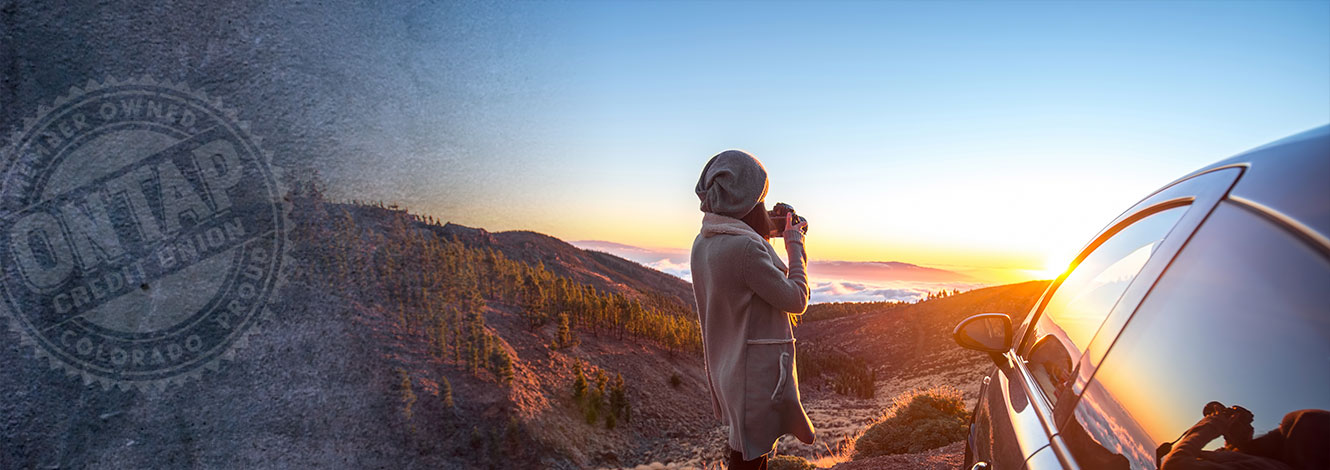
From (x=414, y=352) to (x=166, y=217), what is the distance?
421 cm

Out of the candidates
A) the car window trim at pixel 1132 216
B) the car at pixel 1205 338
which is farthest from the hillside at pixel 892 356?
the car at pixel 1205 338

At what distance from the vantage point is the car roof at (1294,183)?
0.83 meters

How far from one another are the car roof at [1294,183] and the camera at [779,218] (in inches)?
65.6

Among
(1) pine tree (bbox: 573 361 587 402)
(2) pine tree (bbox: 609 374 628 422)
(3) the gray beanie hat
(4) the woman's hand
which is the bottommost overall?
(2) pine tree (bbox: 609 374 628 422)

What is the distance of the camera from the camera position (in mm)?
2691

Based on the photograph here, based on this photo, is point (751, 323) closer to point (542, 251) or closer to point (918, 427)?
point (918, 427)

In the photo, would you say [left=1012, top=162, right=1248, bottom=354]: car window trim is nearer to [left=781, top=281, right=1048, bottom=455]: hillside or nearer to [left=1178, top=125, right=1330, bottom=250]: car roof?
[left=1178, top=125, right=1330, bottom=250]: car roof

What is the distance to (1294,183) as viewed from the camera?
92 centimetres

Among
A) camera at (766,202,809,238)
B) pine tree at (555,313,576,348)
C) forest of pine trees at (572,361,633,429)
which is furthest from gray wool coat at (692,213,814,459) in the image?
pine tree at (555,313,576,348)

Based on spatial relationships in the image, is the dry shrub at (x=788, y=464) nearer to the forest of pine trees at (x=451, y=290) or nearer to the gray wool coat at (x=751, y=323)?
the gray wool coat at (x=751, y=323)

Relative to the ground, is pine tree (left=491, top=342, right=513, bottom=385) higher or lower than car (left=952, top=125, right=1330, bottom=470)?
lower

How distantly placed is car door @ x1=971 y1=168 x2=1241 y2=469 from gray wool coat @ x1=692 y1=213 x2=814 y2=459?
Result: 766 mm

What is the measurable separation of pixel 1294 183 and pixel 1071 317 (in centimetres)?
99

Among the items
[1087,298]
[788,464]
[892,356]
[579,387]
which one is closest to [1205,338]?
[1087,298]
